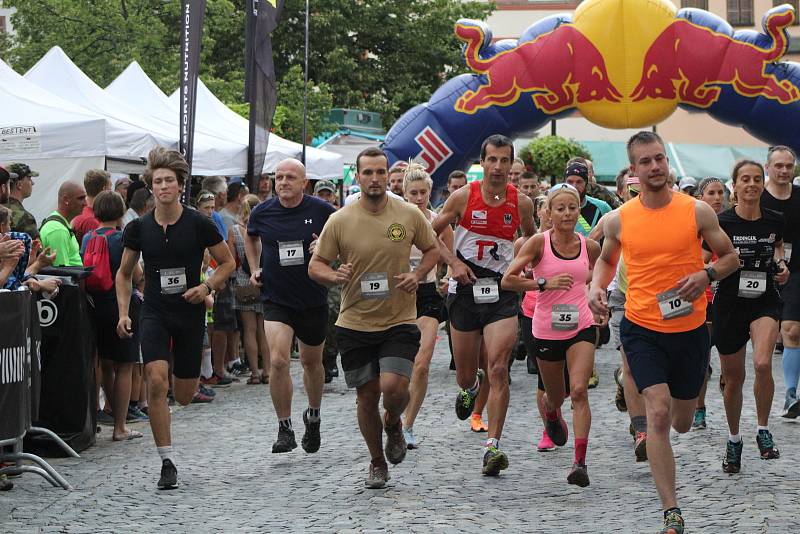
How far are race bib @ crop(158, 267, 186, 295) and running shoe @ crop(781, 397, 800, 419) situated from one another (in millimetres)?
5065

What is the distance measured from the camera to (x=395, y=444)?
27.3 feet

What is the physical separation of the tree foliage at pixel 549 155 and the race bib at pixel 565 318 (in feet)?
79.3

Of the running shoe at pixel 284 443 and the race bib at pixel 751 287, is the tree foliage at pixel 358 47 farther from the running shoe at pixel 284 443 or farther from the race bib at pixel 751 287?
the race bib at pixel 751 287

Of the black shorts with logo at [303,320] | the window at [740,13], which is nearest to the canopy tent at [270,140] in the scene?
the black shorts with logo at [303,320]

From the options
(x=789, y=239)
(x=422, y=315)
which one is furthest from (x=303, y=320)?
(x=789, y=239)

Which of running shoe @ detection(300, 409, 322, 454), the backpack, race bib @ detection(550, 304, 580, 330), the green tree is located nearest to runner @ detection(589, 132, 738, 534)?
race bib @ detection(550, 304, 580, 330)

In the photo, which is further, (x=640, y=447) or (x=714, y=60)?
(x=714, y=60)

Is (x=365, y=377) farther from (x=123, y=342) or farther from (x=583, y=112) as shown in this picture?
(x=583, y=112)

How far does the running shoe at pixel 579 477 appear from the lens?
8125 millimetres

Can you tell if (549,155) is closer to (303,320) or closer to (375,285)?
(303,320)

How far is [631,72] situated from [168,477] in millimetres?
13579

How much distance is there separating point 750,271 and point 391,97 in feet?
128

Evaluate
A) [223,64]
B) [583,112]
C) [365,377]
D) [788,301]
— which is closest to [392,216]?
[365,377]

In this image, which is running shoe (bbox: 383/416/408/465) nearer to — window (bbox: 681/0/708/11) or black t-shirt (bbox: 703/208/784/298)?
black t-shirt (bbox: 703/208/784/298)
